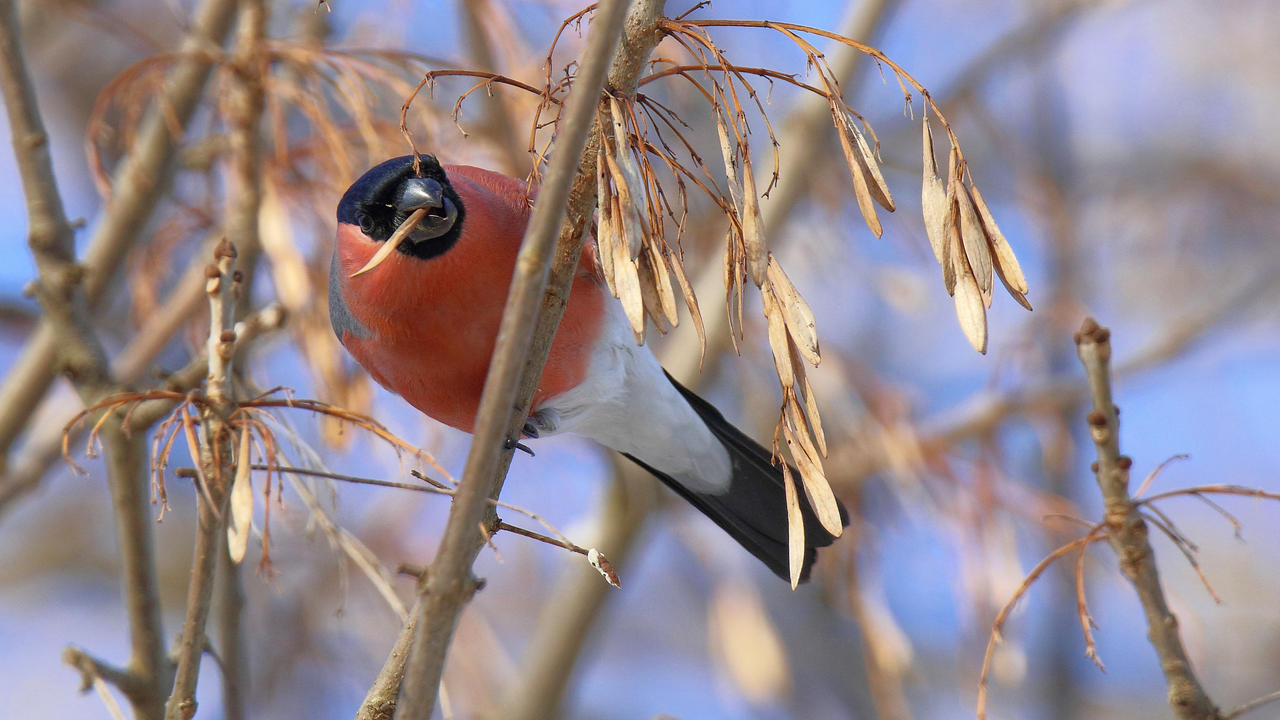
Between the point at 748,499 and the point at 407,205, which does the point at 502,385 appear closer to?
the point at 407,205

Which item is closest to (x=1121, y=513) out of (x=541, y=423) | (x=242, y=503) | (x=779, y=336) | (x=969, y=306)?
(x=969, y=306)

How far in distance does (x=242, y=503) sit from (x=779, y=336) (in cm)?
59

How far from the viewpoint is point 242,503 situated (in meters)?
1.25

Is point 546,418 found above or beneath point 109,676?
above

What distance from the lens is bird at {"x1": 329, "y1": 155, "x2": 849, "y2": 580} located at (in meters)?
1.88

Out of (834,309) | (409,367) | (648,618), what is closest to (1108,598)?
(834,309)

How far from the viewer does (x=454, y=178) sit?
1988 mm

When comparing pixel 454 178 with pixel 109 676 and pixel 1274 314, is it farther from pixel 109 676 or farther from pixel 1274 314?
pixel 1274 314

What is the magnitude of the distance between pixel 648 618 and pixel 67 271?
459 cm

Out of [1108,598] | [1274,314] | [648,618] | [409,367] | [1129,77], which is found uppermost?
[1129,77]

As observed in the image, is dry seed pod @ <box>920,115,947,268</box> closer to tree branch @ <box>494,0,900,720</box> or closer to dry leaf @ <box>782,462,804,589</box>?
dry leaf @ <box>782,462,804,589</box>

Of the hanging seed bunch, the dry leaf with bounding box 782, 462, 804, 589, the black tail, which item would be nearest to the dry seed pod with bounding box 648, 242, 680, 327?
the hanging seed bunch

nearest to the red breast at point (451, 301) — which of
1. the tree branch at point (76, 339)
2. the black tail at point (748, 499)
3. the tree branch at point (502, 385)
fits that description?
the tree branch at point (76, 339)

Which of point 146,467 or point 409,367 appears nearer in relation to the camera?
point 146,467
